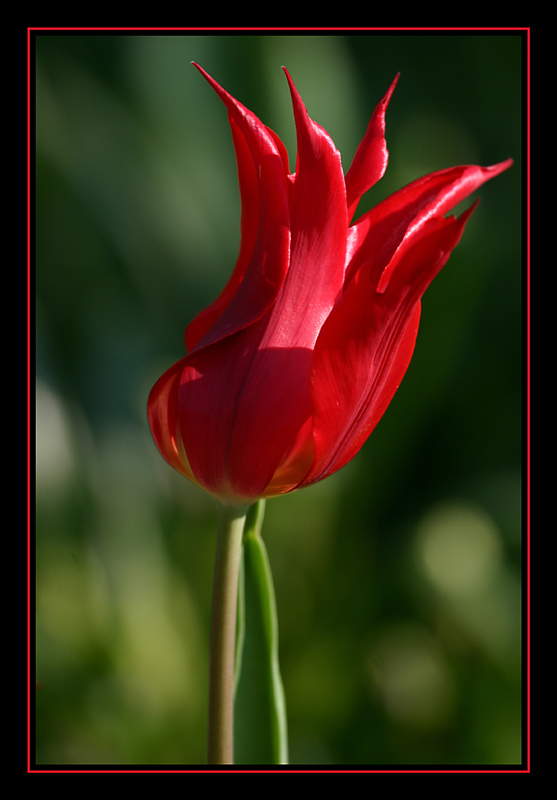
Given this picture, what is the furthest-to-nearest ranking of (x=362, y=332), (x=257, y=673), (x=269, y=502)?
(x=269, y=502) → (x=257, y=673) → (x=362, y=332)

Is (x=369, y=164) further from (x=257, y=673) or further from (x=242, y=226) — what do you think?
(x=257, y=673)

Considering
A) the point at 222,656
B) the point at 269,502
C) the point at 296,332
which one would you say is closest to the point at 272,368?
the point at 296,332

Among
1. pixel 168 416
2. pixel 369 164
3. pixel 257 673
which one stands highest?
pixel 369 164

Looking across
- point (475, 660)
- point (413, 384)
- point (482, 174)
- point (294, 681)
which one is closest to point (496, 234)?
point (413, 384)

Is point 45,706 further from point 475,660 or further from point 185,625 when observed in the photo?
point 475,660

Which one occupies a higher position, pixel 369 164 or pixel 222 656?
pixel 369 164
